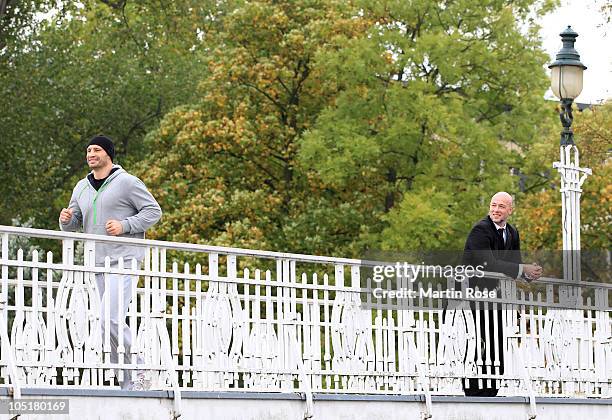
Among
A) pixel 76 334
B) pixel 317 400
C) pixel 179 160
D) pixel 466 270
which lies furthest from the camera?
pixel 179 160

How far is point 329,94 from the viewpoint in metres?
41.3

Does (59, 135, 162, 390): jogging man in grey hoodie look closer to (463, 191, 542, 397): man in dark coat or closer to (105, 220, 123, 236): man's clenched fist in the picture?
(105, 220, 123, 236): man's clenched fist

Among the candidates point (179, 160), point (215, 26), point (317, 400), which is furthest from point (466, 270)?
point (215, 26)

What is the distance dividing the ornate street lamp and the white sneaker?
810 centimetres

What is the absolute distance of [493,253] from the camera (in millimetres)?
14195

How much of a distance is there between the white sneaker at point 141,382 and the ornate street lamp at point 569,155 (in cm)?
810

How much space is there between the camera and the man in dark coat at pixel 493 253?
46.5 ft

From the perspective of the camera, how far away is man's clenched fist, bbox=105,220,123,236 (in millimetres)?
11391

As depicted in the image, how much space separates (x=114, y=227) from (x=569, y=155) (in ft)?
27.3

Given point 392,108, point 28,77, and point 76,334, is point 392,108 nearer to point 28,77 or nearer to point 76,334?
point 28,77

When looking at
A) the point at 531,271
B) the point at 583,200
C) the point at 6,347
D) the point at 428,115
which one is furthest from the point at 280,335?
the point at 583,200

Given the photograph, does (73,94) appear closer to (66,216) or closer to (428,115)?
(428,115)

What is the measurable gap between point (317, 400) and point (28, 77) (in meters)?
35.6

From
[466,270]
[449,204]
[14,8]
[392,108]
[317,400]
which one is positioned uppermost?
[14,8]
